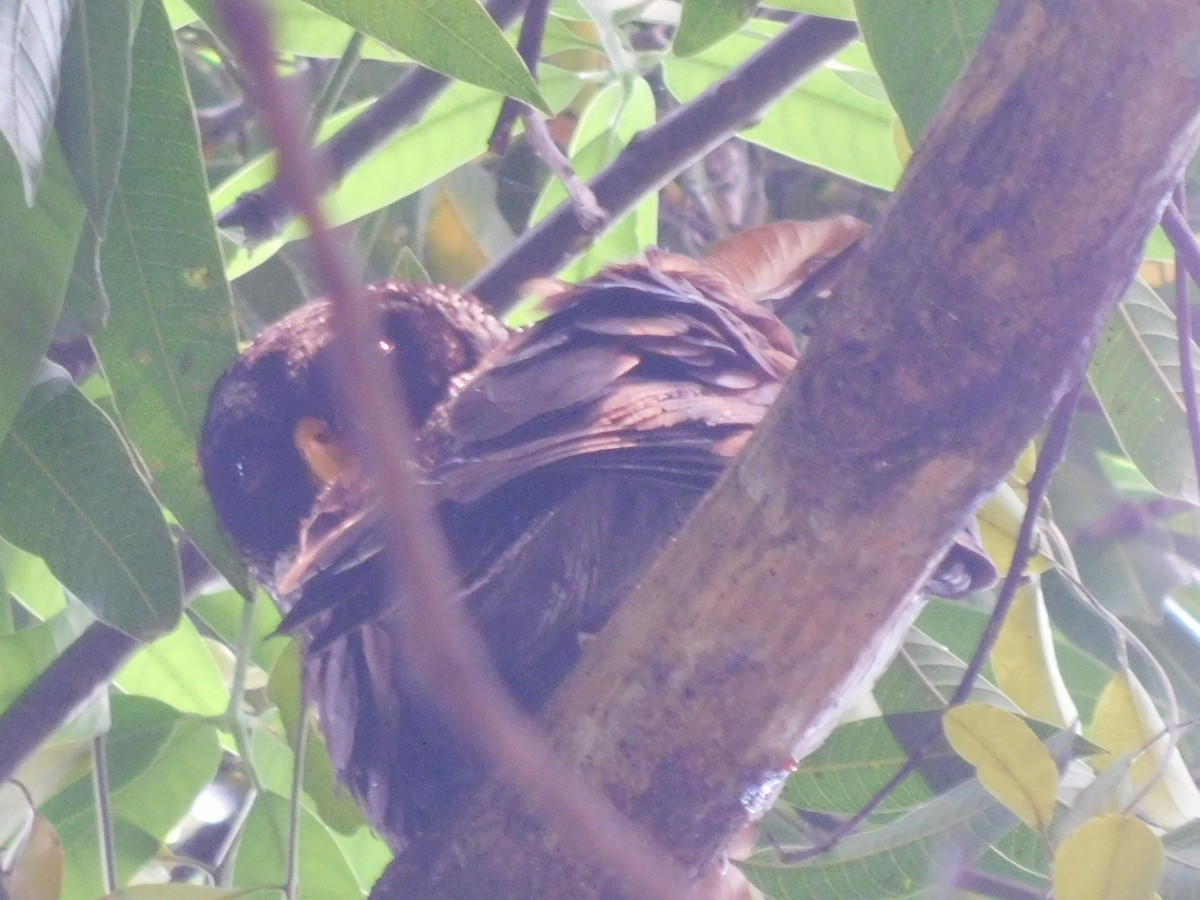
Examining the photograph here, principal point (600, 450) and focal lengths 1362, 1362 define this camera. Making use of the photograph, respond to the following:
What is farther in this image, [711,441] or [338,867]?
[338,867]

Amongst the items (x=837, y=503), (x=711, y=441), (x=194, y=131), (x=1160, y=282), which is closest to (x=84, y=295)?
(x=194, y=131)

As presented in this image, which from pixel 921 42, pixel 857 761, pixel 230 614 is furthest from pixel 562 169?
pixel 230 614

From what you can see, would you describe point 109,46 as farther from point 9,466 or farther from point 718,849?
point 718,849

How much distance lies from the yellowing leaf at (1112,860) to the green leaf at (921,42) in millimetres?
701

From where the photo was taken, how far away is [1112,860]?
3.65ft

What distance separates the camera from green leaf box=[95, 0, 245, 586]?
4.70 feet

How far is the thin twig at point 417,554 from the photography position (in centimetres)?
43

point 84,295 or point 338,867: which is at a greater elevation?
point 84,295

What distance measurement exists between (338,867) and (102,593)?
2.25 feet

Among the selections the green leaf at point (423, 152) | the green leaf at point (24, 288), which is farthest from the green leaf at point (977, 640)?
the green leaf at point (24, 288)

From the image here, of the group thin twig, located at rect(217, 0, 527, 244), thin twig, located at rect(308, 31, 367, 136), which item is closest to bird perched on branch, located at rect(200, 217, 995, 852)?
thin twig, located at rect(217, 0, 527, 244)

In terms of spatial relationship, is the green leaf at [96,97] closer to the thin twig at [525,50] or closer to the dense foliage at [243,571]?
the dense foliage at [243,571]

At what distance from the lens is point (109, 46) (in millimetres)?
1262

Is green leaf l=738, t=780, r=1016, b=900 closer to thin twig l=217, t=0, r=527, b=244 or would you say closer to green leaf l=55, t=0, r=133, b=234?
green leaf l=55, t=0, r=133, b=234
